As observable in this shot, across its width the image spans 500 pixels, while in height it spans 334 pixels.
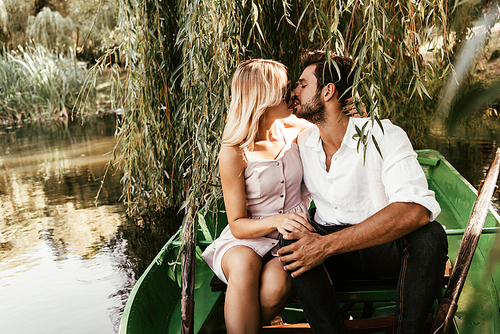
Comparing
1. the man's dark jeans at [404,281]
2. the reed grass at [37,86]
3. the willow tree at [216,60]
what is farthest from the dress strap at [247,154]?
the reed grass at [37,86]

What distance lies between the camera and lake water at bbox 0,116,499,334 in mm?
2723

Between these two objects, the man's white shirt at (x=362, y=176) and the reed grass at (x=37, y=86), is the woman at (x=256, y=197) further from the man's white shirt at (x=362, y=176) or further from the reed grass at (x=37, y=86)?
the reed grass at (x=37, y=86)

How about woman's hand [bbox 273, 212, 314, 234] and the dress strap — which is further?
the dress strap

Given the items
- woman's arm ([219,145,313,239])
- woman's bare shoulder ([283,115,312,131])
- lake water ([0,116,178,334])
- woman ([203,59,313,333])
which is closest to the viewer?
woman ([203,59,313,333])

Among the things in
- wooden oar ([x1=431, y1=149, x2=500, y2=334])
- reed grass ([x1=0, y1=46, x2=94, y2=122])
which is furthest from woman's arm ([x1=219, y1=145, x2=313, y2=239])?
reed grass ([x1=0, y1=46, x2=94, y2=122])

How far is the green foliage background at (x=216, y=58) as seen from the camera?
1.39 metres

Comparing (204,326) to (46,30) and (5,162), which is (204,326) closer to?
(5,162)

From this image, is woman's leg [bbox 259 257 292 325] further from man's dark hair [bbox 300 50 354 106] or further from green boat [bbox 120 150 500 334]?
man's dark hair [bbox 300 50 354 106]

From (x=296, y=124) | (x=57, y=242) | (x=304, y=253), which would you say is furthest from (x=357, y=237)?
(x=57, y=242)

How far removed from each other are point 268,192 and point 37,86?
9.66 meters

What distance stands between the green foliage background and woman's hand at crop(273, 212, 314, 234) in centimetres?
34

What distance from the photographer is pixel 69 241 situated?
382 cm

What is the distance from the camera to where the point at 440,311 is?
139 centimetres

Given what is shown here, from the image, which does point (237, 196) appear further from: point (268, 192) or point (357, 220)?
point (357, 220)
